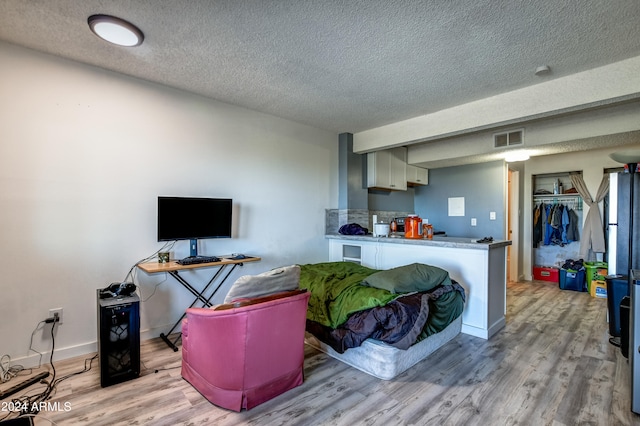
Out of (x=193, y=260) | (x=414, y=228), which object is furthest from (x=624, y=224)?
(x=193, y=260)

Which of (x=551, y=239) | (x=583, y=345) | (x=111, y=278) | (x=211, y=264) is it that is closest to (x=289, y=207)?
(x=211, y=264)

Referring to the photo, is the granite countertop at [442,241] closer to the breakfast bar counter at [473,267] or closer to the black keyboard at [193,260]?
the breakfast bar counter at [473,267]

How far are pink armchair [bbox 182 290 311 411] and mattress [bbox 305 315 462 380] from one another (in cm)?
59

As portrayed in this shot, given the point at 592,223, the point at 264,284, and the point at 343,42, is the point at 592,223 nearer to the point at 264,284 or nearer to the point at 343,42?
the point at 343,42

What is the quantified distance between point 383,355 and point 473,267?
1.53 metres

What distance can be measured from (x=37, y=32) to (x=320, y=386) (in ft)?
10.8

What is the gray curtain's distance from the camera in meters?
5.13

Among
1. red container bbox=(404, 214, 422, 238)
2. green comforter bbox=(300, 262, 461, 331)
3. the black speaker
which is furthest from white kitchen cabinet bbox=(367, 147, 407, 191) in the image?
the black speaker

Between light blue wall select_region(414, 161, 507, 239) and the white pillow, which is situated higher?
light blue wall select_region(414, 161, 507, 239)

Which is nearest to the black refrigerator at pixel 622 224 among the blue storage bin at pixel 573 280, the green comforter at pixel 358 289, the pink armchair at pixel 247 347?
the green comforter at pixel 358 289

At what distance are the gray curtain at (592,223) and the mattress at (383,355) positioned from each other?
4.27 meters

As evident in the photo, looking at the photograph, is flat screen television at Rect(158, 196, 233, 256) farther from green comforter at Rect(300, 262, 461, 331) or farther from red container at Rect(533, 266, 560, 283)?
red container at Rect(533, 266, 560, 283)

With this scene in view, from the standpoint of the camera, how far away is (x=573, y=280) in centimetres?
518

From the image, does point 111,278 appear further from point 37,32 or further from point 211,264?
point 37,32
